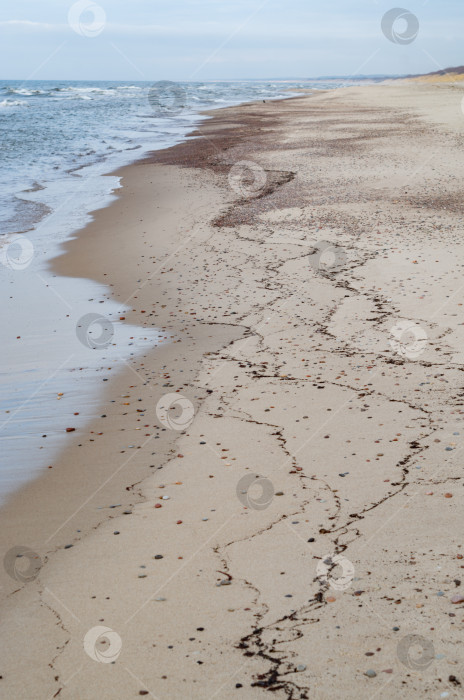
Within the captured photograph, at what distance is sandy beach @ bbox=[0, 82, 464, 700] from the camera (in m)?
2.89

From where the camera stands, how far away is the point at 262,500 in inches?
162

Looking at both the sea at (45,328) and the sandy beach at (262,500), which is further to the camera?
the sea at (45,328)

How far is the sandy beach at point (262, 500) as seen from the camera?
2895 millimetres

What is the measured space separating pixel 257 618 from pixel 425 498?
1.37 meters

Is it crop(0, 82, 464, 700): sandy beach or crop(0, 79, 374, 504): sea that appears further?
crop(0, 79, 374, 504): sea

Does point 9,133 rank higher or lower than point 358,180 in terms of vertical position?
higher

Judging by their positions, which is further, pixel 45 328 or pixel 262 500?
pixel 45 328

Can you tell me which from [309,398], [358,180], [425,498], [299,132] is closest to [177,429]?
[309,398]

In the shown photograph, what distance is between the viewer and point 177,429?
5.19 m

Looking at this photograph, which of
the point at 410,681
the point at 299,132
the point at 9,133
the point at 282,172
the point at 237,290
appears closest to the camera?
the point at 410,681

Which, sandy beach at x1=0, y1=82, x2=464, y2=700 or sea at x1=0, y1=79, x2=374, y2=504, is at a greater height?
sea at x1=0, y1=79, x2=374, y2=504

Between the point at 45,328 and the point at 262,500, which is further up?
the point at 45,328

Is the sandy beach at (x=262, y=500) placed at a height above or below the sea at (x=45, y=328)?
below

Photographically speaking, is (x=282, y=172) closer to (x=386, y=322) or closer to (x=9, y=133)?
(x=386, y=322)
